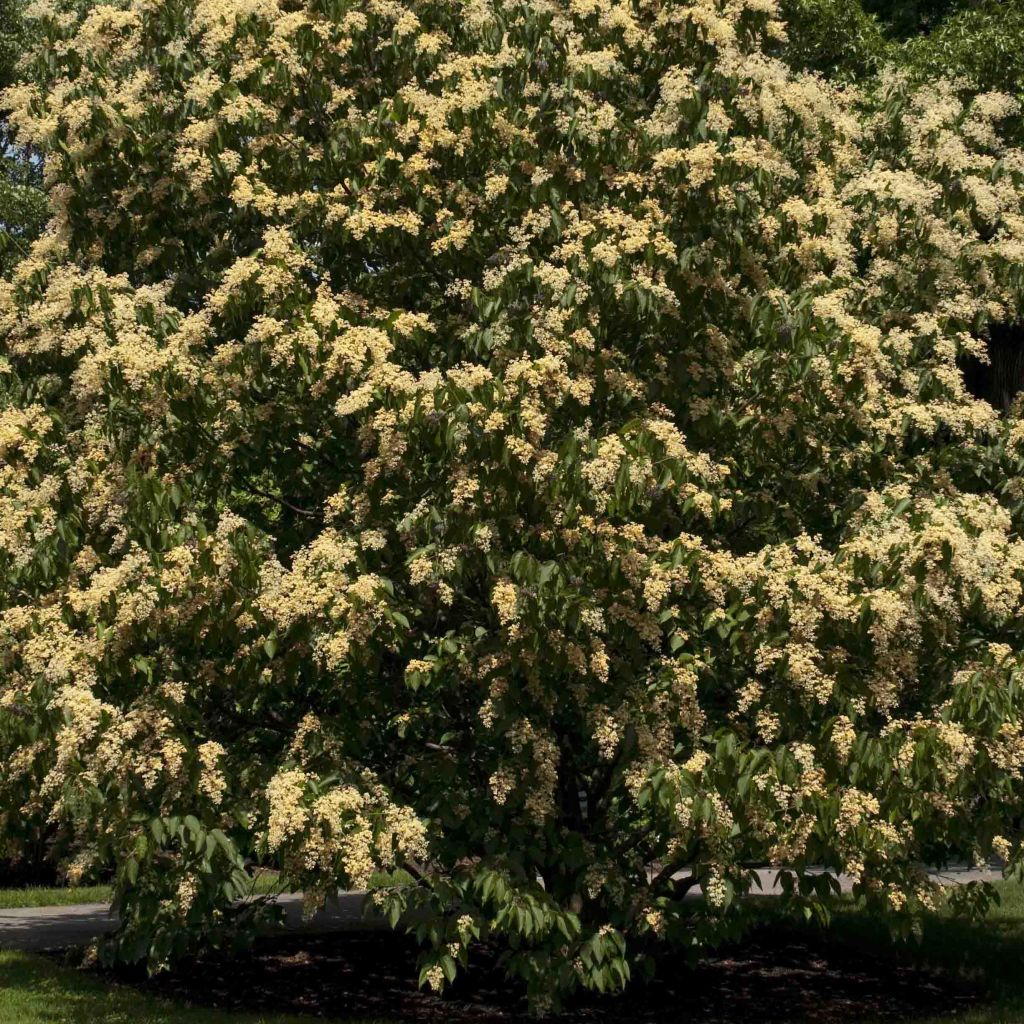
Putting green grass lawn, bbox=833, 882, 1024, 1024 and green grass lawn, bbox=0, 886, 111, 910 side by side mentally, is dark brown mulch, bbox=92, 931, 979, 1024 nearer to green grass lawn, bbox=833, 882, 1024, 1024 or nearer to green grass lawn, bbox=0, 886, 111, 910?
green grass lawn, bbox=833, 882, 1024, 1024

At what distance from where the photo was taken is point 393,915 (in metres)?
8.65

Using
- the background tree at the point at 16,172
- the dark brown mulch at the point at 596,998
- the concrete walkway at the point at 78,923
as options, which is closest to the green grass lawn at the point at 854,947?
the dark brown mulch at the point at 596,998

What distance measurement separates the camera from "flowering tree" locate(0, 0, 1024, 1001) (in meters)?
8.39

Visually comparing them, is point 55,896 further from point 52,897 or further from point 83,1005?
point 83,1005

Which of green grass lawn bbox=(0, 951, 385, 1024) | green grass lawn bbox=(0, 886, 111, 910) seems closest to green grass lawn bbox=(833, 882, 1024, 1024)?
green grass lawn bbox=(0, 951, 385, 1024)

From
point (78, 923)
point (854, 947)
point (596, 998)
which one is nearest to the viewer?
point (596, 998)

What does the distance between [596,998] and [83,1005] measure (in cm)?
441

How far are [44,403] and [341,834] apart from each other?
466cm

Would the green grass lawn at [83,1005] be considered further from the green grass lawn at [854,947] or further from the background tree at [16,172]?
the background tree at [16,172]

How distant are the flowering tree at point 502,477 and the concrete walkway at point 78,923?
566cm

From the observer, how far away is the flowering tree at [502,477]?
8.39 m

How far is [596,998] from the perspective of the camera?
40.3 feet

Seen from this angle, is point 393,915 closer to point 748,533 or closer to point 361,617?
point 361,617

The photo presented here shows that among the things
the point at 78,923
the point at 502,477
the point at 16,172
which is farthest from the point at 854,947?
the point at 16,172
